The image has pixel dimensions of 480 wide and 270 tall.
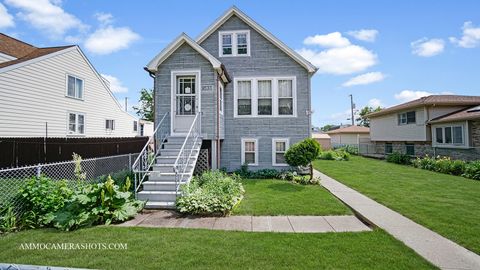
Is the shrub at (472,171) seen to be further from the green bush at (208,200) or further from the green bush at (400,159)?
the green bush at (208,200)

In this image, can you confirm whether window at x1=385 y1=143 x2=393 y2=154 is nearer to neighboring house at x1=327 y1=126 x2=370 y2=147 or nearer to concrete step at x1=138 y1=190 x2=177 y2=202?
neighboring house at x1=327 y1=126 x2=370 y2=147

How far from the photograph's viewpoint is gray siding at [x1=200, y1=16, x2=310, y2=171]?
38.9ft

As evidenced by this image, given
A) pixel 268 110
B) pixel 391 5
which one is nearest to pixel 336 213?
pixel 268 110

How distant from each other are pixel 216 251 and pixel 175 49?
8.28 metres

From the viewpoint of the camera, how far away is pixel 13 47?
1636 cm

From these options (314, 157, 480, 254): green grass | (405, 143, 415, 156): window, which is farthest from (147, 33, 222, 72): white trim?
(405, 143, 415, 156): window

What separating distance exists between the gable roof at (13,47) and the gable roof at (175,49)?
12362mm

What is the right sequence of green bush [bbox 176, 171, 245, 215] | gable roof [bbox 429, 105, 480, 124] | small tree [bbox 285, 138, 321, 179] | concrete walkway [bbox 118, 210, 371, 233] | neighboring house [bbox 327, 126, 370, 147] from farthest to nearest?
neighboring house [bbox 327, 126, 370, 147] < gable roof [bbox 429, 105, 480, 124] < small tree [bbox 285, 138, 321, 179] < green bush [bbox 176, 171, 245, 215] < concrete walkway [bbox 118, 210, 371, 233]

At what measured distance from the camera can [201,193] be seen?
257 inches

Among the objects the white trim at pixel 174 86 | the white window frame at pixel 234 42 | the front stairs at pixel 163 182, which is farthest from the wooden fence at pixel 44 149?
the white window frame at pixel 234 42

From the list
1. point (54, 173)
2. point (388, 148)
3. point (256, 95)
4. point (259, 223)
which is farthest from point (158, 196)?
point (388, 148)

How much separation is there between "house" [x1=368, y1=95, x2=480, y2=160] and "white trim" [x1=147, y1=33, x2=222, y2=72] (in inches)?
596

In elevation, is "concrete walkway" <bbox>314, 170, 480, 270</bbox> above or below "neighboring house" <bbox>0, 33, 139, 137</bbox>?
below

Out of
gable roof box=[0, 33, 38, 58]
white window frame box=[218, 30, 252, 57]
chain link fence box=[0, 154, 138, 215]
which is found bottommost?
chain link fence box=[0, 154, 138, 215]
